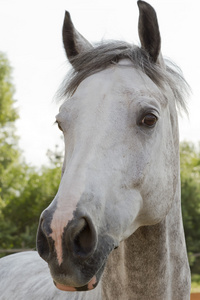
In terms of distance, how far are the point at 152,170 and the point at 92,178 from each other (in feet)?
1.57

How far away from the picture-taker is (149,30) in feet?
7.89

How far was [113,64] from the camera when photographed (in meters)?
2.41

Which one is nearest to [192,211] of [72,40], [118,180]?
[72,40]

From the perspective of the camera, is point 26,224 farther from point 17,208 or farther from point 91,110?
point 91,110

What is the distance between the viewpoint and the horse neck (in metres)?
2.23

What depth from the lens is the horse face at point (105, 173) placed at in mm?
1694

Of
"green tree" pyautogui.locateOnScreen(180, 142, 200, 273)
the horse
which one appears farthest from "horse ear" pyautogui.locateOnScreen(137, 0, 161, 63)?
"green tree" pyautogui.locateOnScreen(180, 142, 200, 273)

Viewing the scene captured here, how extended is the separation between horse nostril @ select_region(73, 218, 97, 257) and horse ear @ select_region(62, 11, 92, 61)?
4.81 feet

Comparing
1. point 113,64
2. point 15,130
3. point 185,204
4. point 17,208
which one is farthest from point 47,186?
point 113,64

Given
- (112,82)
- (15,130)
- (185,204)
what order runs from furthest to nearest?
(15,130) < (185,204) < (112,82)

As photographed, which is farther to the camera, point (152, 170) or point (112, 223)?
point (152, 170)

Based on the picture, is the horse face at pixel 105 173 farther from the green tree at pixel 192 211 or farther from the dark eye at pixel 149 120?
the green tree at pixel 192 211

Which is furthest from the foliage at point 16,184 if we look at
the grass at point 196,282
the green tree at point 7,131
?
the grass at point 196,282

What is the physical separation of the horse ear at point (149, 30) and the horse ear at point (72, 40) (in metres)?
0.47
